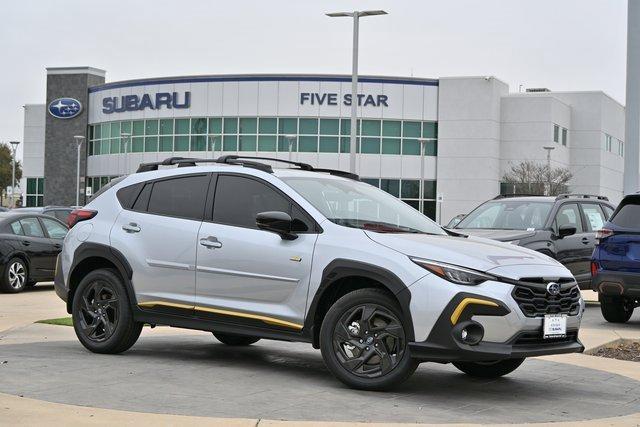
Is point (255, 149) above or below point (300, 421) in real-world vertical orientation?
above

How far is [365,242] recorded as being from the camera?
7207mm

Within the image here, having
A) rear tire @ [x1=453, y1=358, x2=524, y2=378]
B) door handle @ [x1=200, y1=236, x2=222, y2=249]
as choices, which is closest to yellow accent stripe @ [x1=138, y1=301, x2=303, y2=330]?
door handle @ [x1=200, y1=236, x2=222, y2=249]

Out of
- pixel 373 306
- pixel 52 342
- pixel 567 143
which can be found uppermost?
pixel 567 143

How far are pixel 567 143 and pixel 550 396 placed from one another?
6006 centimetres

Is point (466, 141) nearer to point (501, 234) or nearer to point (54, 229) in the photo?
point (54, 229)

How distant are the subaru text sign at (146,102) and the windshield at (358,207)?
171 ft

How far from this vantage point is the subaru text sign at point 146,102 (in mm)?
59781

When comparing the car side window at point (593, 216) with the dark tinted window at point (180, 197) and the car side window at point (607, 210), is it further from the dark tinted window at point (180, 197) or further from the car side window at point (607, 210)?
the dark tinted window at point (180, 197)

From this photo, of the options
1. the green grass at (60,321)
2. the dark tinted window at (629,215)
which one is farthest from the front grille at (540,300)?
the green grass at (60,321)

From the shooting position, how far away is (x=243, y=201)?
26.6 ft

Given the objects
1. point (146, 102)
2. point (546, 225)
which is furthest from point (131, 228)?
point (146, 102)

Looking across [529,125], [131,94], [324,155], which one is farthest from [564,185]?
[131,94]

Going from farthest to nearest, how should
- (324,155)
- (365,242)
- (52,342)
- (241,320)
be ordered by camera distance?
(324,155) → (52,342) → (241,320) → (365,242)

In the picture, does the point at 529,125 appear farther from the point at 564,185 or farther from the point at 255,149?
Result: the point at 255,149
